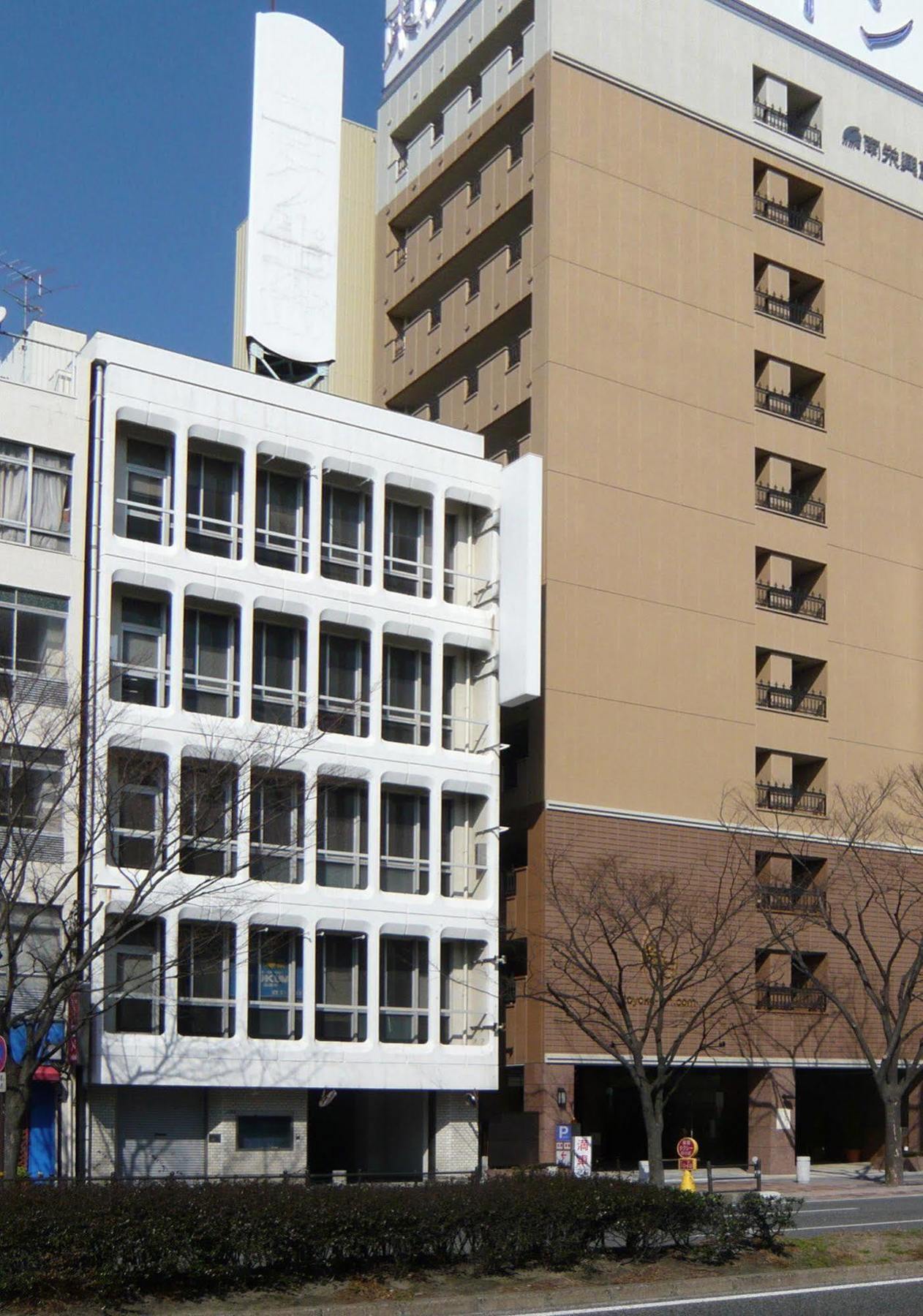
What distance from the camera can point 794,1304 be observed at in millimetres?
19375

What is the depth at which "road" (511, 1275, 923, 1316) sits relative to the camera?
18.7m

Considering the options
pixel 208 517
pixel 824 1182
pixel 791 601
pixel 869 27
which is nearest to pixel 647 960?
pixel 824 1182

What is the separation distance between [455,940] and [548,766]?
6306 mm

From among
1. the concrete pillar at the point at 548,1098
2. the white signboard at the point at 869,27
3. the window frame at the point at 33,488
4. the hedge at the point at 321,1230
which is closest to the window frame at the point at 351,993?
the concrete pillar at the point at 548,1098

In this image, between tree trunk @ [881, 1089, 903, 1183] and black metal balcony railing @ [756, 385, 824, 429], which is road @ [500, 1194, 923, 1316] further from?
black metal balcony railing @ [756, 385, 824, 429]

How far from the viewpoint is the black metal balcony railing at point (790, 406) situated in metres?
57.3

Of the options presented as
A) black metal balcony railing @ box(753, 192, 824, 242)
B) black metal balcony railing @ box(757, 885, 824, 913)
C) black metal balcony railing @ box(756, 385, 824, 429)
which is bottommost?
black metal balcony railing @ box(757, 885, 824, 913)

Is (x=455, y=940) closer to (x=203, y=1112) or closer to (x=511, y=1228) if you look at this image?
(x=203, y=1112)

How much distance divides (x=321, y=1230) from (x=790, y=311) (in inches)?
1794

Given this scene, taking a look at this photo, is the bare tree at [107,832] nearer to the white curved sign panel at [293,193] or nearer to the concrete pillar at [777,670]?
the white curved sign panel at [293,193]

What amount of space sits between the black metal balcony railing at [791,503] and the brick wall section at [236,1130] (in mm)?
25562

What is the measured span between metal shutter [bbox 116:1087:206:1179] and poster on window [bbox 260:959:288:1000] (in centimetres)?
276

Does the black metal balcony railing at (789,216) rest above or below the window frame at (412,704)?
above

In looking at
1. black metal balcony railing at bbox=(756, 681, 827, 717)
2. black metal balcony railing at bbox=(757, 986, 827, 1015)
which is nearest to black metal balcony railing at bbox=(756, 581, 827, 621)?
black metal balcony railing at bbox=(756, 681, 827, 717)
